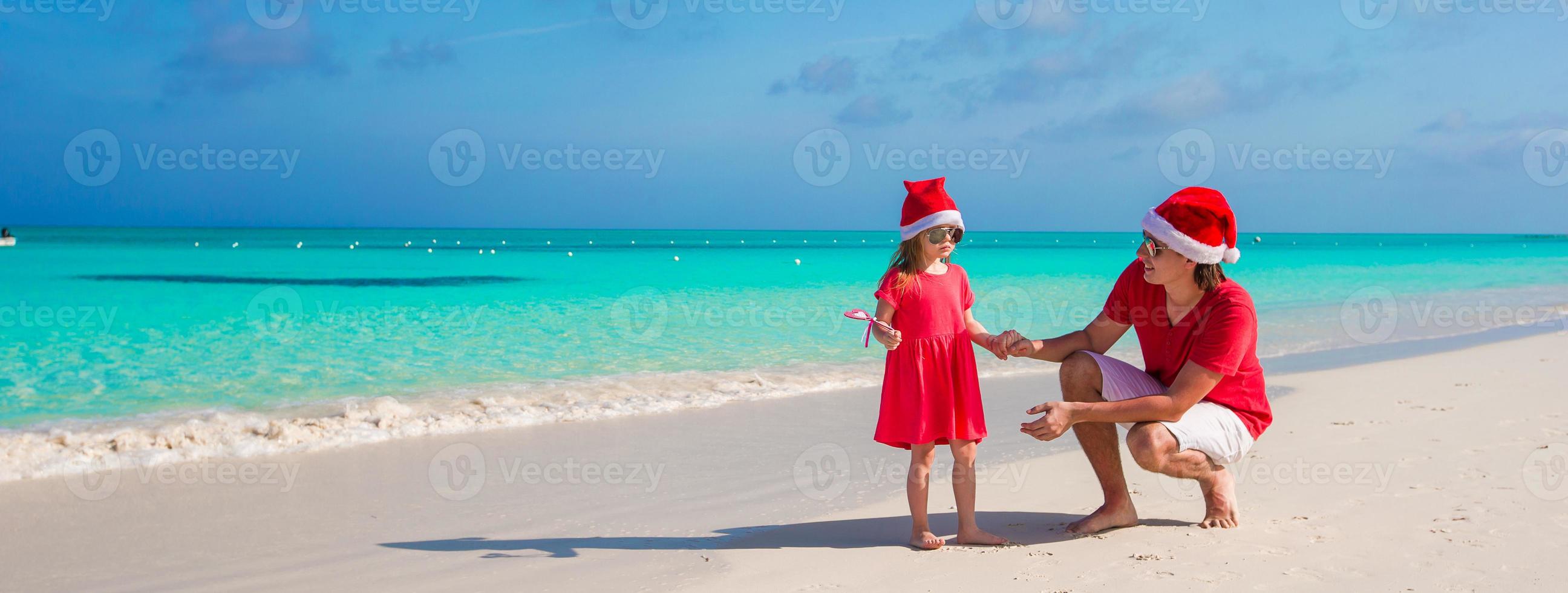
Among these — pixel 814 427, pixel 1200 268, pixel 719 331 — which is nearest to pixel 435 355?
pixel 719 331

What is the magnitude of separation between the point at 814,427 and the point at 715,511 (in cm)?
210

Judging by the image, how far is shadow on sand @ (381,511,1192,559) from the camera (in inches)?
150

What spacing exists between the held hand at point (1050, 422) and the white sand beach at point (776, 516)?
467 mm

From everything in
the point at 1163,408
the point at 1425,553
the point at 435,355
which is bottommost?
the point at 1425,553

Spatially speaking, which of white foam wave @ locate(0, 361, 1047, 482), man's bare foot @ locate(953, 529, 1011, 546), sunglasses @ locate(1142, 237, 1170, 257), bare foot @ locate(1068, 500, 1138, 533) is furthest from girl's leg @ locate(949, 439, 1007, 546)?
white foam wave @ locate(0, 361, 1047, 482)

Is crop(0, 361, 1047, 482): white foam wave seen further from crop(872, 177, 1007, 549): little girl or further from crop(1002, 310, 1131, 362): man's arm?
crop(1002, 310, 1131, 362): man's arm

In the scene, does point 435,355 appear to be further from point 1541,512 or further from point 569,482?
point 1541,512

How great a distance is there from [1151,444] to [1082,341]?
64 centimetres

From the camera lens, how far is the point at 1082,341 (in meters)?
4.02

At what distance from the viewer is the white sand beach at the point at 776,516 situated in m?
3.34

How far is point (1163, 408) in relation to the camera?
136 inches

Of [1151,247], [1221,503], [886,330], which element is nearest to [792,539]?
[886,330]

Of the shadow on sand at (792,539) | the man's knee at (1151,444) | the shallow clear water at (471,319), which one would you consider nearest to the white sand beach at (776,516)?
the shadow on sand at (792,539)

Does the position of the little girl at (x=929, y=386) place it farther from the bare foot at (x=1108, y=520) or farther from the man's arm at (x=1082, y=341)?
the bare foot at (x=1108, y=520)
